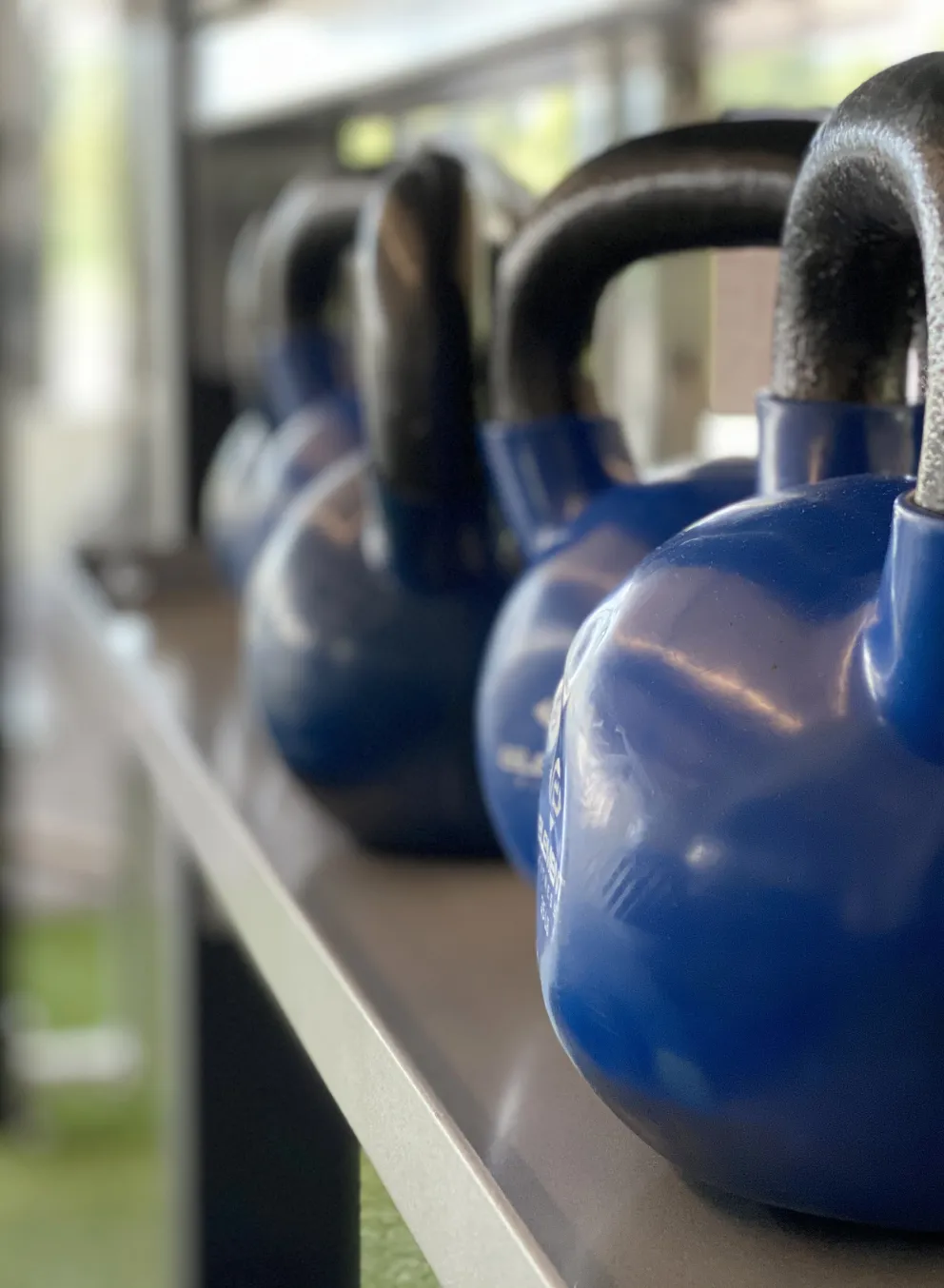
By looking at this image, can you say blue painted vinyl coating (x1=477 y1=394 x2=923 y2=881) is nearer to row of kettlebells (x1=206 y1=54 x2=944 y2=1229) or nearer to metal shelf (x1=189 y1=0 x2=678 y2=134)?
row of kettlebells (x1=206 y1=54 x2=944 y2=1229)

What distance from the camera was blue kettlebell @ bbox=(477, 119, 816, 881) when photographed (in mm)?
516

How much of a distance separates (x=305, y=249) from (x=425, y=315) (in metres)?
0.37

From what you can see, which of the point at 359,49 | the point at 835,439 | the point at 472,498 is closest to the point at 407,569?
the point at 472,498

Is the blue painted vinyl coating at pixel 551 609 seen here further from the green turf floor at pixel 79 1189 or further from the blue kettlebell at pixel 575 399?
the green turf floor at pixel 79 1189

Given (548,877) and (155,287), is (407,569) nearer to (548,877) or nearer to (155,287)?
(548,877)

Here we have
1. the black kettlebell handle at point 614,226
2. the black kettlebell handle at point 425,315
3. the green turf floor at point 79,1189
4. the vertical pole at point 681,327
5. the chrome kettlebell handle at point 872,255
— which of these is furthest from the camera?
the green turf floor at point 79,1189

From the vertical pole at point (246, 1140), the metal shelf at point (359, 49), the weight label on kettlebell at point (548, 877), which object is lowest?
the vertical pole at point (246, 1140)

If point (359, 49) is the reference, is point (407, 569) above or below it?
below

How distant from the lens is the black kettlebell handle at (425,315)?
63cm

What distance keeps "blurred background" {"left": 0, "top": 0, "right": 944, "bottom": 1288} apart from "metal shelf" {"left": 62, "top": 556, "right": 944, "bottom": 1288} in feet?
0.19

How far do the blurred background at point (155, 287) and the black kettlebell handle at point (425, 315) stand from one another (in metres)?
0.09

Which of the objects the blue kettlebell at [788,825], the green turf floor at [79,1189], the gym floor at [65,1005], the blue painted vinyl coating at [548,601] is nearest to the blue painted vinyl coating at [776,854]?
the blue kettlebell at [788,825]

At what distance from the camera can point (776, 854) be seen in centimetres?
35

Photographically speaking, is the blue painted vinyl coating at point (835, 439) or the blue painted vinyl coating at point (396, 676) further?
the blue painted vinyl coating at point (396, 676)
